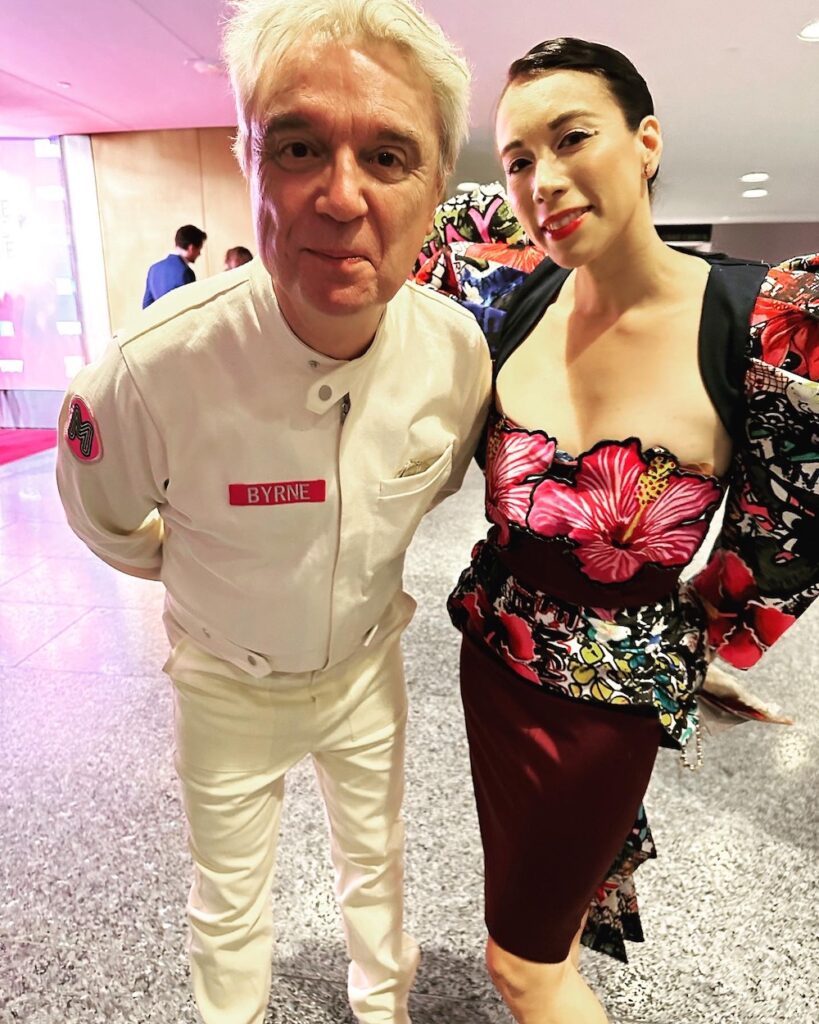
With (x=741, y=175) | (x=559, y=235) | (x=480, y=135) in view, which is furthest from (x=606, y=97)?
(x=741, y=175)

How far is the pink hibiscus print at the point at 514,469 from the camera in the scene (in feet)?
3.75

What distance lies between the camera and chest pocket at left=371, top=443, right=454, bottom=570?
1.15 metres

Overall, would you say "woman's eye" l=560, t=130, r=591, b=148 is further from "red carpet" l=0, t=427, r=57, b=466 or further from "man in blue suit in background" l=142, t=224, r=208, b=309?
"red carpet" l=0, t=427, r=57, b=466

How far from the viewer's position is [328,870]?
1.94 metres

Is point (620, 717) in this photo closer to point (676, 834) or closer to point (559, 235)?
point (559, 235)

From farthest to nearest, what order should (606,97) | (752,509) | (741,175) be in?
(741,175)
(752,509)
(606,97)

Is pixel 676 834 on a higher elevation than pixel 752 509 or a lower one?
lower

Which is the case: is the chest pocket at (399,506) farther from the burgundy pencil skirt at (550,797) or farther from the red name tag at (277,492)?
the burgundy pencil skirt at (550,797)

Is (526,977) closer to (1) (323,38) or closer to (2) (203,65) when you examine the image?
(1) (323,38)

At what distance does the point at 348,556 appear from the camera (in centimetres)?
115

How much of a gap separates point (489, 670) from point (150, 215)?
7.77 metres

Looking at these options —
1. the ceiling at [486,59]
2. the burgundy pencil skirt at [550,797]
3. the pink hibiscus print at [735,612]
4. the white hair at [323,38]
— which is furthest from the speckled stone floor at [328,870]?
the ceiling at [486,59]

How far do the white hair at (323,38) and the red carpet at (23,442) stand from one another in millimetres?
6511

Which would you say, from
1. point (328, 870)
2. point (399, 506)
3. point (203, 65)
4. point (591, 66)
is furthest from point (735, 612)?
point (203, 65)
